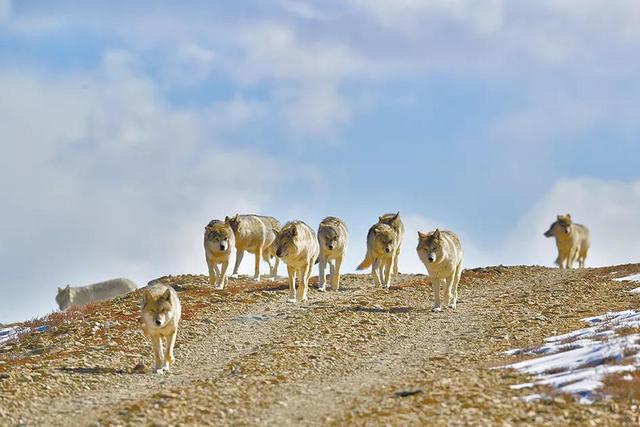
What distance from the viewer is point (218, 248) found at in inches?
1312

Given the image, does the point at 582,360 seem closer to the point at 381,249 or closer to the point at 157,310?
the point at 157,310

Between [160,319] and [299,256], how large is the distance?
399 inches

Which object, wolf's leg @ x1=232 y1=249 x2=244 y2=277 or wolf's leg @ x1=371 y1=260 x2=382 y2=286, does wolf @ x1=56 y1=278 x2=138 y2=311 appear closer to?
wolf's leg @ x1=232 y1=249 x2=244 y2=277

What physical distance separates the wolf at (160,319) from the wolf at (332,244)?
12234mm

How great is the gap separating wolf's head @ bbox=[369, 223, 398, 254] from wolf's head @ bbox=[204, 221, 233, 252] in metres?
4.67

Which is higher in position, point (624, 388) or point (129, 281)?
point (129, 281)

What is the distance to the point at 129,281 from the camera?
220 feet

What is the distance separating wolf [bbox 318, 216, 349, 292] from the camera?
1270 inches

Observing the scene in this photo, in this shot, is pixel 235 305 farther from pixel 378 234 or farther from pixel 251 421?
pixel 251 421

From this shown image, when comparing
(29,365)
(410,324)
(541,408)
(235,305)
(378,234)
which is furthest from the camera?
(378,234)

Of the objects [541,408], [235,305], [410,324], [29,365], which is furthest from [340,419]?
[235,305]

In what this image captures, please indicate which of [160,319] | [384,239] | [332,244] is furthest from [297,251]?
[160,319]

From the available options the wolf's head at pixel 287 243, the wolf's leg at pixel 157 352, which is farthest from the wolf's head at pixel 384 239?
the wolf's leg at pixel 157 352

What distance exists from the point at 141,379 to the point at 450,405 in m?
6.57
